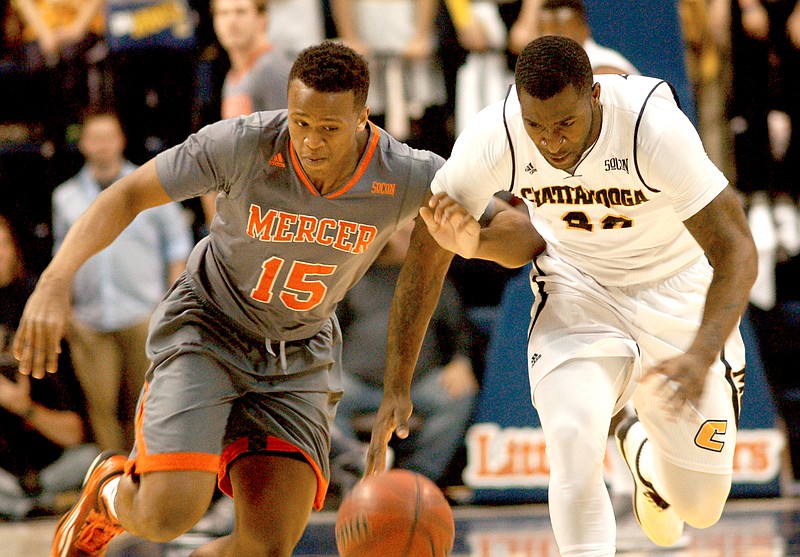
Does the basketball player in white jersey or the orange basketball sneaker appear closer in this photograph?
the basketball player in white jersey

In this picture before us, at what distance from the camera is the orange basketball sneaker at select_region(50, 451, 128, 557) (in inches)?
153

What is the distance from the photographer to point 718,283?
3.22 metres

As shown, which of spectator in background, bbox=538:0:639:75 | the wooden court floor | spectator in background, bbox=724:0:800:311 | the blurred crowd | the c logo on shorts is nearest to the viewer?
the c logo on shorts

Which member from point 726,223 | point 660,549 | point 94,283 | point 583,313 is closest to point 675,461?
point 583,313

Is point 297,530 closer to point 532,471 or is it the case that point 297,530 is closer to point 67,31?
point 532,471

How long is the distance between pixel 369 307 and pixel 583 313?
9.47 ft

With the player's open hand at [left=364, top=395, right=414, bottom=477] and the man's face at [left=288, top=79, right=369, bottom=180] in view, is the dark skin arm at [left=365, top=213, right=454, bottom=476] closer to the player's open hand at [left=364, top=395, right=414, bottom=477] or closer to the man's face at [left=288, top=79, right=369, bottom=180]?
the player's open hand at [left=364, top=395, right=414, bottom=477]

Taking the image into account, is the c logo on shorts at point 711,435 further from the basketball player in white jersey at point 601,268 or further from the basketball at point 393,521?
the basketball at point 393,521

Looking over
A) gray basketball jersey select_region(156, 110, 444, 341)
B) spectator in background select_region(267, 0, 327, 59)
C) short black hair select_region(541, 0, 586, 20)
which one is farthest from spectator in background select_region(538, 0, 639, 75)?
gray basketball jersey select_region(156, 110, 444, 341)

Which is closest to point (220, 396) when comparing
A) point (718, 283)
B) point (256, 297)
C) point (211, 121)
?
point (256, 297)

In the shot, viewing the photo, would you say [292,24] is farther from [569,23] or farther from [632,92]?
[632,92]

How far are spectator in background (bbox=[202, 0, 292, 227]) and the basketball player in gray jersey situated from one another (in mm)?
2005

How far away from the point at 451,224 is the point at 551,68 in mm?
590

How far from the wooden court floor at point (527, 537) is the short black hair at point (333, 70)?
2657 mm
